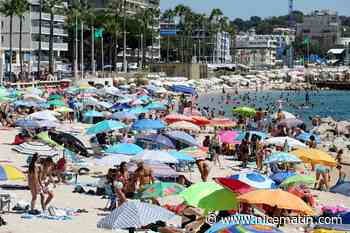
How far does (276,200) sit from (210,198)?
4.61ft

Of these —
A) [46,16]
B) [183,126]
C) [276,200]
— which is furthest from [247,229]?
[46,16]

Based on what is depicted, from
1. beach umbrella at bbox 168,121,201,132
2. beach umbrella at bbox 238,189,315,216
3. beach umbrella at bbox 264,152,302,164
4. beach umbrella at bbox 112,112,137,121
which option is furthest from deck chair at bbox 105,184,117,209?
beach umbrella at bbox 112,112,137,121

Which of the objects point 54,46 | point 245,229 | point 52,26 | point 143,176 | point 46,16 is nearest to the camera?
point 245,229

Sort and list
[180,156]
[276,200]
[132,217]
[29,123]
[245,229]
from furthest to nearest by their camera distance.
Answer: [29,123] → [180,156] → [276,200] → [132,217] → [245,229]

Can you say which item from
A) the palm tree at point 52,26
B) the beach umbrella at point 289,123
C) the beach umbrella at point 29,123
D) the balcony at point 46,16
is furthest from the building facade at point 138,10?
the beach umbrella at point 29,123

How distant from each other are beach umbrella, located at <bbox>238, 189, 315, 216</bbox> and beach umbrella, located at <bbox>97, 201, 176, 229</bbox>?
2905 mm

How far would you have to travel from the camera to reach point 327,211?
18547mm

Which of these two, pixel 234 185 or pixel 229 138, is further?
pixel 229 138

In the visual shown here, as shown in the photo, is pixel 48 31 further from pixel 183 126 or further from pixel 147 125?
pixel 147 125

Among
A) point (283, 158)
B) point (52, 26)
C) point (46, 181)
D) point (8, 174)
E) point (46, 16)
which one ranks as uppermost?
point (46, 16)

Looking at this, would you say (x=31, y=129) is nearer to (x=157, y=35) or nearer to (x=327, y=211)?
(x=327, y=211)

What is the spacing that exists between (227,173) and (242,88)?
3663 inches

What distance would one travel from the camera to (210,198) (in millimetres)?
15555

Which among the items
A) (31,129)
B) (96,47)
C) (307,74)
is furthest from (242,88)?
(31,129)
